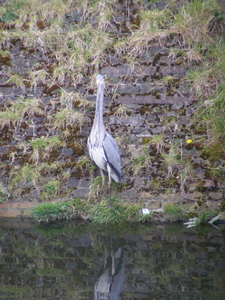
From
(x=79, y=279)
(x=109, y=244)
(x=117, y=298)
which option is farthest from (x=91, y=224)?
(x=117, y=298)

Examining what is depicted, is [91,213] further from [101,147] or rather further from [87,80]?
[87,80]

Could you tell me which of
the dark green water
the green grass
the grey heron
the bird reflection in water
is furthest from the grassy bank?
the bird reflection in water

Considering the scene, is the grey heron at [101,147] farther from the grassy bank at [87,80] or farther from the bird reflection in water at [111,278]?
the bird reflection in water at [111,278]

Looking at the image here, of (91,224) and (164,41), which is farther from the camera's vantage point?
(164,41)

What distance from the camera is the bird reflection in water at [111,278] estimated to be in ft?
12.3

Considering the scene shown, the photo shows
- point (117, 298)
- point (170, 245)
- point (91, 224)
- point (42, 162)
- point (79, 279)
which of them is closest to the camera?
point (117, 298)

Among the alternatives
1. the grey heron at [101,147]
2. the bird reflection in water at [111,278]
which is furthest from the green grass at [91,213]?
the bird reflection in water at [111,278]

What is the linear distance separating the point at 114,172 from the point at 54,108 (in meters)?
1.80

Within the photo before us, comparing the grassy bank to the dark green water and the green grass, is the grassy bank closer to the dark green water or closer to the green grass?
the green grass

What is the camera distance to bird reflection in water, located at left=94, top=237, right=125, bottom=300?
3760 mm

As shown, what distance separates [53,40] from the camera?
7461 mm

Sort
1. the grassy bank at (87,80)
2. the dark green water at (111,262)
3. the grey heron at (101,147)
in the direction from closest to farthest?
the dark green water at (111,262) < the grey heron at (101,147) < the grassy bank at (87,80)

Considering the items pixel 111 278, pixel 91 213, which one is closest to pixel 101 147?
pixel 91 213

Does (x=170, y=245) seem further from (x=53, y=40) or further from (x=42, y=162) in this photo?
(x=53, y=40)
